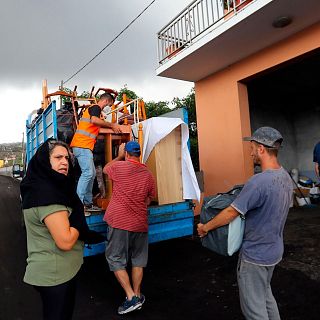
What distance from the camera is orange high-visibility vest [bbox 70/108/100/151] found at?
171 inches

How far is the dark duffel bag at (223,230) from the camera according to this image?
216 centimetres

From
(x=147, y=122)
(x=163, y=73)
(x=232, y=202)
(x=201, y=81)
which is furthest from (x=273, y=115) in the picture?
(x=232, y=202)

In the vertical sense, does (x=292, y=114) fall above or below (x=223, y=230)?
above

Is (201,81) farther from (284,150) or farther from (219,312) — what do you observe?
(219,312)

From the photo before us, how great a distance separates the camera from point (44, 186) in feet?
6.14

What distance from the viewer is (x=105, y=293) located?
12.9 ft

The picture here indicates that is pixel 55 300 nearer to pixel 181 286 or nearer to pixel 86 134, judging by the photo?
pixel 181 286

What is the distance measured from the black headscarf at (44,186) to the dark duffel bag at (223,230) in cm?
96

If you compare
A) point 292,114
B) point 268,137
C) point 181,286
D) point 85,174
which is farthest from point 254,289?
point 292,114

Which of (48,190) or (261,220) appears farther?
(261,220)

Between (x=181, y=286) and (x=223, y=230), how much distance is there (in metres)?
2.18

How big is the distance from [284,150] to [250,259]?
9099 millimetres

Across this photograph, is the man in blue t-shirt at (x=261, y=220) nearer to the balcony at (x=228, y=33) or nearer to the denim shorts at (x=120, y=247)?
the denim shorts at (x=120, y=247)

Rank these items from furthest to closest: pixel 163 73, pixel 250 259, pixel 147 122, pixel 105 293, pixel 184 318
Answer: pixel 163 73 → pixel 147 122 → pixel 105 293 → pixel 184 318 → pixel 250 259
